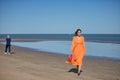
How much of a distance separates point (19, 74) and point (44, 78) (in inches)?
49.5

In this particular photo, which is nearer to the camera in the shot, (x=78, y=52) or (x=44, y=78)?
(x=44, y=78)

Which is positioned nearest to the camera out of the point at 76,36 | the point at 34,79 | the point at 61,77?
the point at 34,79

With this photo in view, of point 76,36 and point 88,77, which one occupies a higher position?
point 76,36

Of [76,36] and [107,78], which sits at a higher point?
[76,36]

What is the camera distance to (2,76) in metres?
9.95

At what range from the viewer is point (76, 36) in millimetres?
10969

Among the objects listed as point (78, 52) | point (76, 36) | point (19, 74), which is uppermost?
point (76, 36)

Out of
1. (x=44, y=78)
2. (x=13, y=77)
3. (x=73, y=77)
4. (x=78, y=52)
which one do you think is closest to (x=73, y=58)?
(x=78, y=52)

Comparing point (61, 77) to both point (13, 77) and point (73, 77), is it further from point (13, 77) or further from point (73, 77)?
point (13, 77)

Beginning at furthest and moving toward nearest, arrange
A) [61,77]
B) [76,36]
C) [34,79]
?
1. [76,36]
2. [61,77]
3. [34,79]

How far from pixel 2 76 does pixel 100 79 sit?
372cm

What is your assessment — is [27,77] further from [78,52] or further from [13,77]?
[78,52]

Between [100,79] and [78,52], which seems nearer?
[100,79]

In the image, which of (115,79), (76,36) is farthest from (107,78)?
(76,36)
